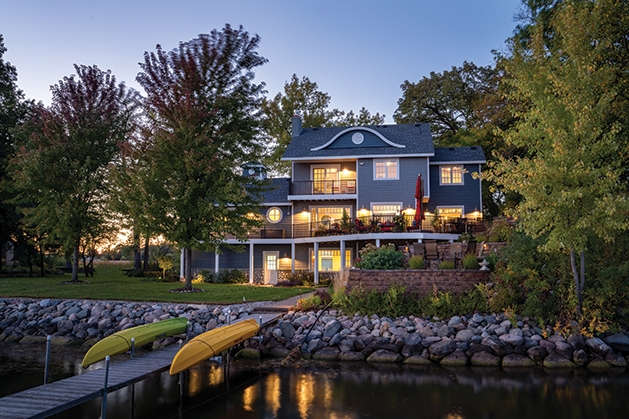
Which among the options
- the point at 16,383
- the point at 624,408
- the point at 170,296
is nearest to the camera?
the point at 624,408

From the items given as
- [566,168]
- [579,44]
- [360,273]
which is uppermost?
[579,44]

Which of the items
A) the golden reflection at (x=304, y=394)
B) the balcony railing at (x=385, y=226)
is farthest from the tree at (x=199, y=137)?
the golden reflection at (x=304, y=394)

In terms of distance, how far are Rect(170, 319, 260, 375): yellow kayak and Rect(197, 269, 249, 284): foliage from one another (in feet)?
48.7

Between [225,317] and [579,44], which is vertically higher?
[579,44]

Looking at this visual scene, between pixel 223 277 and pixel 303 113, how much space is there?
1900 cm

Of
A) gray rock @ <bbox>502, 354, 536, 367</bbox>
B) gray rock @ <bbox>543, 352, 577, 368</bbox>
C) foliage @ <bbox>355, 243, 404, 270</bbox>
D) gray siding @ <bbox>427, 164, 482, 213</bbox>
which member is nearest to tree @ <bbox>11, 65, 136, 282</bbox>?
foliage @ <bbox>355, 243, 404, 270</bbox>

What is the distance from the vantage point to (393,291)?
14.1 metres

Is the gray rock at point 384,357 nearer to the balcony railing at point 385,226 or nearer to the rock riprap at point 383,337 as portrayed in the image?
the rock riprap at point 383,337

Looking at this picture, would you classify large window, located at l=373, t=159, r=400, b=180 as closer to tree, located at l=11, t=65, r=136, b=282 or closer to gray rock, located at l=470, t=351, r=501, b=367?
tree, located at l=11, t=65, r=136, b=282

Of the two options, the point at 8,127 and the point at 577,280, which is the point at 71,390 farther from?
→ the point at 8,127

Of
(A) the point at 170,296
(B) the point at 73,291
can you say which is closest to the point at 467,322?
(A) the point at 170,296

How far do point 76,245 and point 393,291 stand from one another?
16639mm

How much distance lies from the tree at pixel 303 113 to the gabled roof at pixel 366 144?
11.1m

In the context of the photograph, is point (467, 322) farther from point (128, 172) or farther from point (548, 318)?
point (128, 172)
